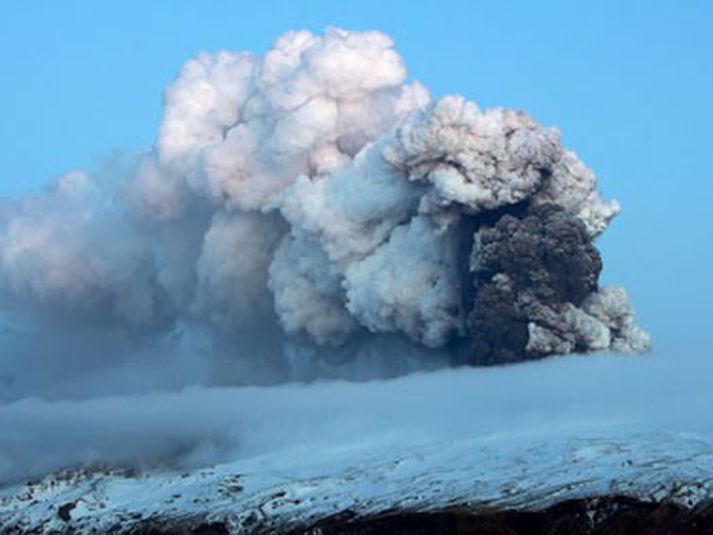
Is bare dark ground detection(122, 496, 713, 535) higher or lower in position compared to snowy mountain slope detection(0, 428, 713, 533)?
lower

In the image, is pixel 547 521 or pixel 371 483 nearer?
pixel 547 521

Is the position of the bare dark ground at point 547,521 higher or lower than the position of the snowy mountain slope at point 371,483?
lower

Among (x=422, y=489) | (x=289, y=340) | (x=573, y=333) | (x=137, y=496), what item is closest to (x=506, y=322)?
(x=573, y=333)

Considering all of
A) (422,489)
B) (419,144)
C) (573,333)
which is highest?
(419,144)

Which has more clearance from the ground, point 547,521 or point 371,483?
point 371,483

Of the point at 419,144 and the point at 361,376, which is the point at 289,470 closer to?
the point at 361,376

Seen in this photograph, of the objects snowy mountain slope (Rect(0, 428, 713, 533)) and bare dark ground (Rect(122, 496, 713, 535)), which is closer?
bare dark ground (Rect(122, 496, 713, 535))

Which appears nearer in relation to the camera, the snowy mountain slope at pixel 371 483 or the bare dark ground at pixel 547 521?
the bare dark ground at pixel 547 521

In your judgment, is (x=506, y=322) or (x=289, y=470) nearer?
(x=506, y=322)
